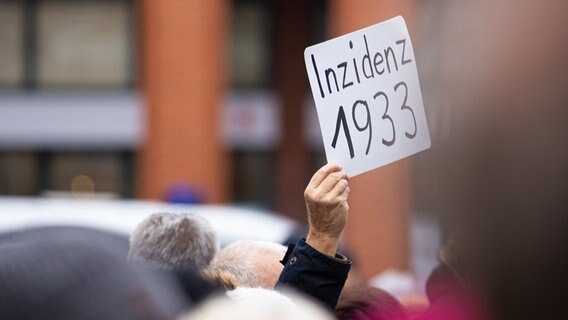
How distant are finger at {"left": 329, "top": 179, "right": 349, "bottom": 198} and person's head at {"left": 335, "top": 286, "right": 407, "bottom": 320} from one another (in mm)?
376

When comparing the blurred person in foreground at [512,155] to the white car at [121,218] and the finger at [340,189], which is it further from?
the white car at [121,218]

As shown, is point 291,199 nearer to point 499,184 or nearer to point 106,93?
point 106,93

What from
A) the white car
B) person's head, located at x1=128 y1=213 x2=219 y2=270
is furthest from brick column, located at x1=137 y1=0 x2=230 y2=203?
person's head, located at x1=128 y1=213 x2=219 y2=270

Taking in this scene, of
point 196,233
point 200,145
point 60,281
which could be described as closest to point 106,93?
point 200,145

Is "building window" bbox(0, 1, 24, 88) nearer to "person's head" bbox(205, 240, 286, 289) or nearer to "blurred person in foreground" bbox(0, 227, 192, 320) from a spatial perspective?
"person's head" bbox(205, 240, 286, 289)

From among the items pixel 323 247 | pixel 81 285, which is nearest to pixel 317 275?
pixel 323 247

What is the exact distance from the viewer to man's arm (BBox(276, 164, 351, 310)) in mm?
2852

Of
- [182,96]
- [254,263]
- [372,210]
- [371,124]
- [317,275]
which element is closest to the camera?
[317,275]

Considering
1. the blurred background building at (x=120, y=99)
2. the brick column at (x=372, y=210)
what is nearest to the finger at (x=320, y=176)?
the brick column at (x=372, y=210)

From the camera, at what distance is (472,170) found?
1.47 metres

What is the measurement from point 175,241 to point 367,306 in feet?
2.29

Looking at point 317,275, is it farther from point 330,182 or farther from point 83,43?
point 83,43

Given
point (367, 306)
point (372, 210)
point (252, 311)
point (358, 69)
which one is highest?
point (358, 69)

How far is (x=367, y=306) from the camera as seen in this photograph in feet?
10.8
